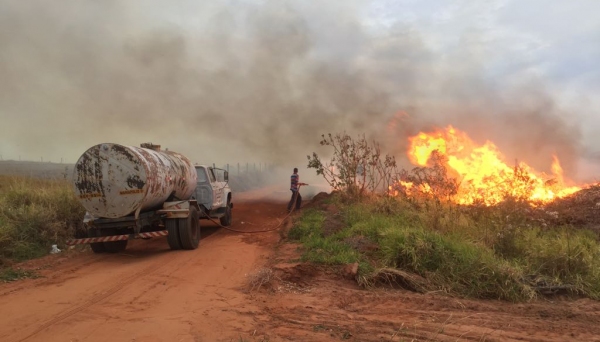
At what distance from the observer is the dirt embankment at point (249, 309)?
4.27 metres

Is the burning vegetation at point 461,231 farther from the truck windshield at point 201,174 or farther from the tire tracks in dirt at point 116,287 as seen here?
the truck windshield at point 201,174

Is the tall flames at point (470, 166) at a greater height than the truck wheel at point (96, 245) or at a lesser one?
greater

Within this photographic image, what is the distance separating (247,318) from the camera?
186 inches

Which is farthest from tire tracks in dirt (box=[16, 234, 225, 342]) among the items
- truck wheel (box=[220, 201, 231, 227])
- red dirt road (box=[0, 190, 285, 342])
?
truck wheel (box=[220, 201, 231, 227])

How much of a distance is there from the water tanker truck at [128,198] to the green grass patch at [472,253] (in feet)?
10.0

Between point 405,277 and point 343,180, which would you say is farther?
point 343,180

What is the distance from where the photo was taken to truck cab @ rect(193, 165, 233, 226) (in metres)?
12.2

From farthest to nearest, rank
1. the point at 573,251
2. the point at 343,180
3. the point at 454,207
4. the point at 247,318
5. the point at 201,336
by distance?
the point at 343,180 → the point at 454,207 → the point at 573,251 → the point at 247,318 → the point at 201,336

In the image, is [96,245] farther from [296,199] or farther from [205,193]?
[296,199]

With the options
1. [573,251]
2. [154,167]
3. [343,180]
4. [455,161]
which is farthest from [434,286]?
[455,161]

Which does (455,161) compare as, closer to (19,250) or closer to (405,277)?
(405,277)

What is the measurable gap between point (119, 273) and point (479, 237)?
23.9 feet

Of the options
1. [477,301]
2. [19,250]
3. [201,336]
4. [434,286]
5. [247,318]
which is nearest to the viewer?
[201,336]

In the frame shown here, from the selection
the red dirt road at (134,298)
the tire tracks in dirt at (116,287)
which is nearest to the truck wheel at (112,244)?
the red dirt road at (134,298)
